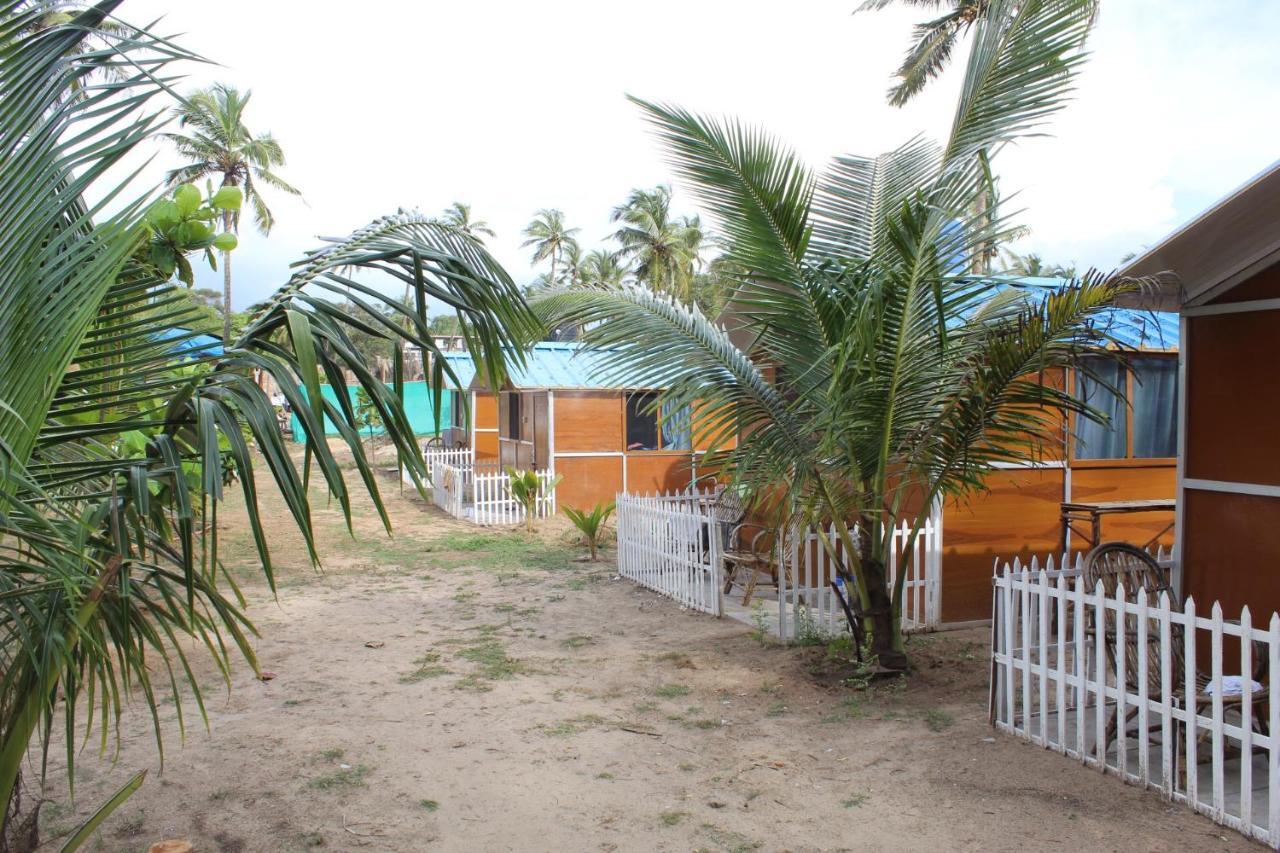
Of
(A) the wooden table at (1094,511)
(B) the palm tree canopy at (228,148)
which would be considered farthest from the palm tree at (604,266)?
(A) the wooden table at (1094,511)

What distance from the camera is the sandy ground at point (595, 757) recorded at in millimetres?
4164

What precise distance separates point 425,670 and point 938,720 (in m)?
3.73

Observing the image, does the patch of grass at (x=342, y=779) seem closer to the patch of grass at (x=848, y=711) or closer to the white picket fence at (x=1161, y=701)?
the patch of grass at (x=848, y=711)

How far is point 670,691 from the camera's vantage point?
21.0ft

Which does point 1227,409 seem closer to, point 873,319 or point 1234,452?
point 1234,452

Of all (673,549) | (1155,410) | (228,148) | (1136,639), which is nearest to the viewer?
(1136,639)

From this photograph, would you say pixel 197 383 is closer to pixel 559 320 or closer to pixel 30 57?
pixel 30 57

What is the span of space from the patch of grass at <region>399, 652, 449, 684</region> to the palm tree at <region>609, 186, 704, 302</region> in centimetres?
3495

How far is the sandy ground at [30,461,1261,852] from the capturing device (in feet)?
13.7

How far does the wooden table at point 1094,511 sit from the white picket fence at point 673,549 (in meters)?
3.16

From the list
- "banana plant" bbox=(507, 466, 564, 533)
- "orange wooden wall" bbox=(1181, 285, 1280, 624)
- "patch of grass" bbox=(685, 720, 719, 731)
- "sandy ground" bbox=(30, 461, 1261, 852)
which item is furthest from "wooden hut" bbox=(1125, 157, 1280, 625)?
"banana plant" bbox=(507, 466, 564, 533)

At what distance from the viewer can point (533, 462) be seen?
55.8 feet

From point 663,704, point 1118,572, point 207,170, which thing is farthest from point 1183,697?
point 207,170

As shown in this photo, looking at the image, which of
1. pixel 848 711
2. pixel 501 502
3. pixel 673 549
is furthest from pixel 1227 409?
pixel 501 502
